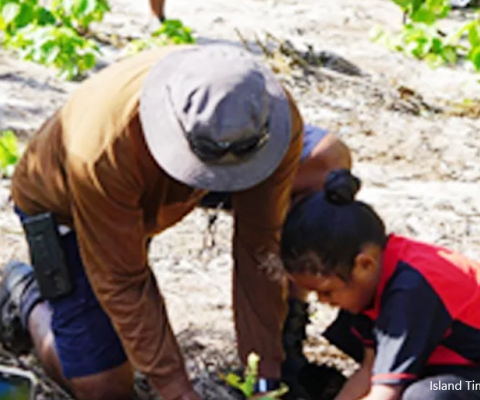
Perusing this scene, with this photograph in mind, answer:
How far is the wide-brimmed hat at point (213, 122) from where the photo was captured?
2016mm

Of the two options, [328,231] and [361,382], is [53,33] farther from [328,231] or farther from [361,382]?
[328,231]

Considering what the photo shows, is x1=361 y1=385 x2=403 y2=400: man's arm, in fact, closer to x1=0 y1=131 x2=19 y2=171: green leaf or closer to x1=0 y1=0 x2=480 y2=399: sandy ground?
x1=0 y1=0 x2=480 y2=399: sandy ground

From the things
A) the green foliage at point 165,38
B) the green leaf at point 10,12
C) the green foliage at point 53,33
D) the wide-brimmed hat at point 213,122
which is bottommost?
the green foliage at point 165,38

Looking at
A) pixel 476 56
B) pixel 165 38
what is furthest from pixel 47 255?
pixel 165 38

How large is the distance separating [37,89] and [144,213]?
268 cm

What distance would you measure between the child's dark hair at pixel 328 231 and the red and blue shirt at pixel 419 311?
103 mm

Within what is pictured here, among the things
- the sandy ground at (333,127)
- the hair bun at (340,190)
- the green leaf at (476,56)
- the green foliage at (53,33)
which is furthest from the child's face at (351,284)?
the green foliage at (53,33)

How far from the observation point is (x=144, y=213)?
8.23ft

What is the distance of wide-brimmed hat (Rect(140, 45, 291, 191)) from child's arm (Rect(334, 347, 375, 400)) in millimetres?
653

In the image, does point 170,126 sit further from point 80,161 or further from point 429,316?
point 429,316

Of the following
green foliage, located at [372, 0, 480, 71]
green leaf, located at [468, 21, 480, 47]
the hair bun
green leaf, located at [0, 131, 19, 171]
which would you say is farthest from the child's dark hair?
green foliage, located at [372, 0, 480, 71]

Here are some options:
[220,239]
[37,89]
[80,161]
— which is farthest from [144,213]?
[37,89]

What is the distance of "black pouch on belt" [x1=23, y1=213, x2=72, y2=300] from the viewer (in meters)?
2.65

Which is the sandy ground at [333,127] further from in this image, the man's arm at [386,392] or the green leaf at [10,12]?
the man's arm at [386,392]
